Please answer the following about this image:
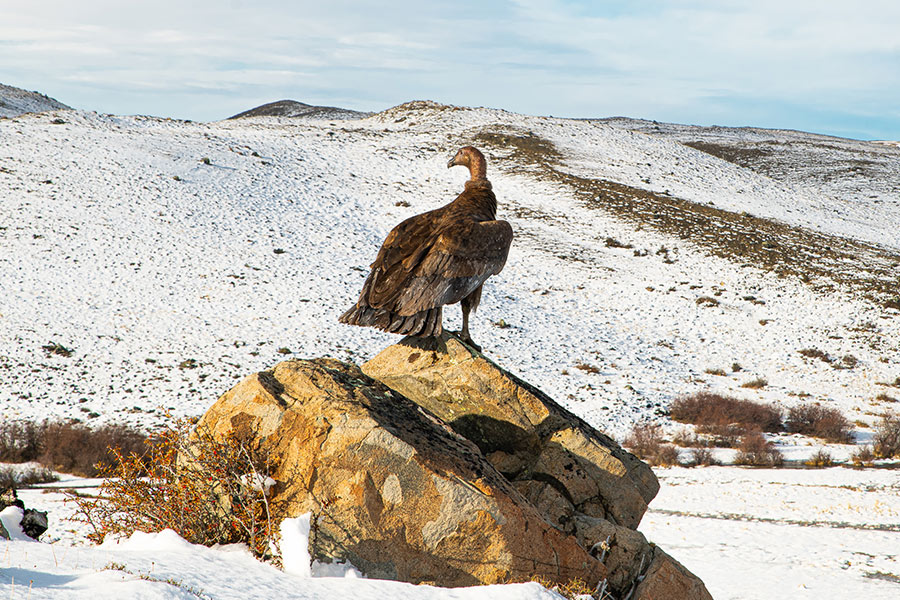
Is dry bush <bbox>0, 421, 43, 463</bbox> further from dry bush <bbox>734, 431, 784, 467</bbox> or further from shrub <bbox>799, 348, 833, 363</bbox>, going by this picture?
shrub <bbox>799, 348, 833, 363</bbox>

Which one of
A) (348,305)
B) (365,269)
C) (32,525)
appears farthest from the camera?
(365,269)

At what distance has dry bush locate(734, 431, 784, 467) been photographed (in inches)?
824

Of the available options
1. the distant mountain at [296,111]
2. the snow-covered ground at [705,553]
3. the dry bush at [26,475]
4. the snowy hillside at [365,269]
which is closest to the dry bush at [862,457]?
the snow-covered ground at [705,553]

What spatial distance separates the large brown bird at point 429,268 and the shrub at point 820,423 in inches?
774

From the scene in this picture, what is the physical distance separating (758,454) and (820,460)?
1.69m

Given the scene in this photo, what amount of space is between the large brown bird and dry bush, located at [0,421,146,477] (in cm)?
1297

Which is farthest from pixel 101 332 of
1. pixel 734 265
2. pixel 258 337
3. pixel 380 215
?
pixel 734 265

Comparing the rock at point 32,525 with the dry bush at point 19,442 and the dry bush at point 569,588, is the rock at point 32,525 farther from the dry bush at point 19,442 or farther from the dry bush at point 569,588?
the dry bush at point 19,442

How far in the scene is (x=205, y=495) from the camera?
632 centimetres

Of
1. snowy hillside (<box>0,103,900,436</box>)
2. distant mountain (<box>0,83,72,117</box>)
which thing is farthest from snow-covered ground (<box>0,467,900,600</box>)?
distant mountain (<box>0,83,72,117</box>)

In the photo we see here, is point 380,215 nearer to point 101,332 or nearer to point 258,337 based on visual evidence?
point 258,337

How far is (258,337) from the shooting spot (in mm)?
27859

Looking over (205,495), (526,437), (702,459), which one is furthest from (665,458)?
(205,495)

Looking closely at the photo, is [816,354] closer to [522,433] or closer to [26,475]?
[522,433]
